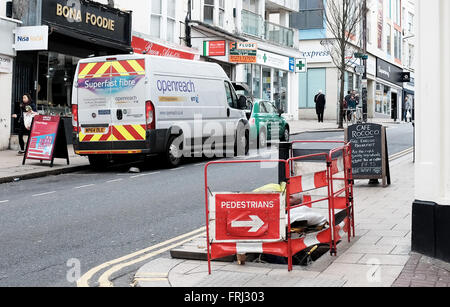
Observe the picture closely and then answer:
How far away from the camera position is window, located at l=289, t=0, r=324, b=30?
43062mm

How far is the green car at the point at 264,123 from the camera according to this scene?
19875 millimetres

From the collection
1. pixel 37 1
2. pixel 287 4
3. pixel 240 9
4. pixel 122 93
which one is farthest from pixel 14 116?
pixel 287 4

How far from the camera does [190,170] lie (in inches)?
547

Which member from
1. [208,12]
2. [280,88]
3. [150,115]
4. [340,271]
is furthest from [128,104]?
[280,88]

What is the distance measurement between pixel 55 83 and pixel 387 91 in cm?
4516

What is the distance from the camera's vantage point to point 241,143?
17.3 m

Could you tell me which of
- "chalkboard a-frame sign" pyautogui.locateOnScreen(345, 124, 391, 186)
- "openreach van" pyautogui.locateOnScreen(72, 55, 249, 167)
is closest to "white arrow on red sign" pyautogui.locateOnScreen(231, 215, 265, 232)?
"chalkboard a-frame sign" pyautogui.locateOnScreen(345, 124, 391, 186)

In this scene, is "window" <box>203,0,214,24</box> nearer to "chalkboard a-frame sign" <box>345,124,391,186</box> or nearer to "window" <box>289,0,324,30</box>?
"window" <box>289,0,324,30</box>

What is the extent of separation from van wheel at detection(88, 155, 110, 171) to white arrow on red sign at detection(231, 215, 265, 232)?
9.66m

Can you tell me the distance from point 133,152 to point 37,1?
700 cm

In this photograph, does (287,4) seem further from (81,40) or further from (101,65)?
(101,65)

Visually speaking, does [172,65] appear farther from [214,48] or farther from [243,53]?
[243,53]

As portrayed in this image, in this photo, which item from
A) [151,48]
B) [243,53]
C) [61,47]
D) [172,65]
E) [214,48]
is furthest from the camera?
[243,53]

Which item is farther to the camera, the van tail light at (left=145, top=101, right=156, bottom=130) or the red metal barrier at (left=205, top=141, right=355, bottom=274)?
the van tail light at (left=145, top=101, right=156, bottom=130)
